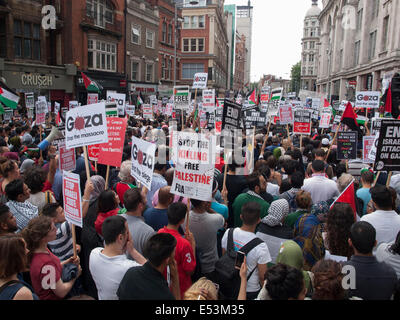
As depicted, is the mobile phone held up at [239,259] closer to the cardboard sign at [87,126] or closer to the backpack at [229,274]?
the backpack at [229,274]

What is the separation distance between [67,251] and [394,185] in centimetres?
575

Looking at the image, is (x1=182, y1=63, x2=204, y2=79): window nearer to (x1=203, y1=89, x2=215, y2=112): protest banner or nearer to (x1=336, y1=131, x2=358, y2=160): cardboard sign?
(x1=203, y1=89, x2=215, y2=112): protest banner

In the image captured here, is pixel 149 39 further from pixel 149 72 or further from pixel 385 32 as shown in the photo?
pixel 385 32

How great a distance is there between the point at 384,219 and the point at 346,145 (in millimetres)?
4335

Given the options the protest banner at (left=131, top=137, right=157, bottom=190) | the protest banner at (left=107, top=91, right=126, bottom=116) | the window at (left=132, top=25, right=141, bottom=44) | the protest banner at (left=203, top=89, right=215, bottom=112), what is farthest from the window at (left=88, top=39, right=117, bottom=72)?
the protest banner at (left=131, top=137, right=157, bottom=190)

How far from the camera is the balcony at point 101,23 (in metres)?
27.3

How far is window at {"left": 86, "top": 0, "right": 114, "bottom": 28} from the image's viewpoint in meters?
27.9

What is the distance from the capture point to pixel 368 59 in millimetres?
36938

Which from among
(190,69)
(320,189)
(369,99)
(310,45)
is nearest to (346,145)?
(320,189)

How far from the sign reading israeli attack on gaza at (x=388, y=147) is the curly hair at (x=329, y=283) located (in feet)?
10.4

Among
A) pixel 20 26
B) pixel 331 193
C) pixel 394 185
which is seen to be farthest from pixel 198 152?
pixel 20 26

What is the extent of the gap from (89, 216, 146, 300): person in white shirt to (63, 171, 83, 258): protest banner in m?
0.57

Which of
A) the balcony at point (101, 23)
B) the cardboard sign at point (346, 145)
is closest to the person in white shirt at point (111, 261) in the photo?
the cardboard sign at point (346, 145)

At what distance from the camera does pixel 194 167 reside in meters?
4.38
